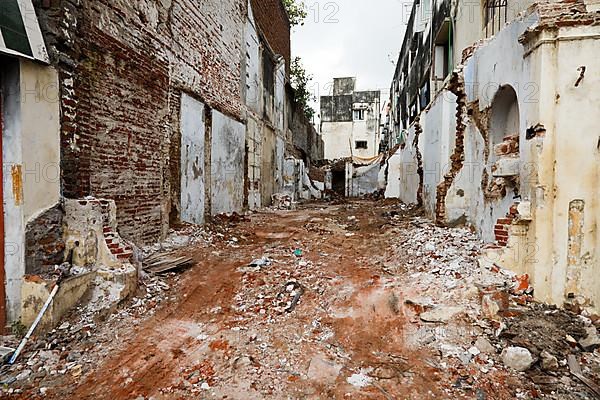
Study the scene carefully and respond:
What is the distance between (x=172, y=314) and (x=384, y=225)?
6.04m

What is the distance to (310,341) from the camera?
375 centimetres

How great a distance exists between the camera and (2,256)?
3.76m

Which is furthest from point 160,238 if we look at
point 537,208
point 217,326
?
point 537,208

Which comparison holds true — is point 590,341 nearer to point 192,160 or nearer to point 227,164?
point 192,160

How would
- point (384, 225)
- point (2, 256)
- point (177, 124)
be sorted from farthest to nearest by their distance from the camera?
point (384, 225) < point (177, 124) < point (2, 256)

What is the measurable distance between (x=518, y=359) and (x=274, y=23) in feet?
52.9

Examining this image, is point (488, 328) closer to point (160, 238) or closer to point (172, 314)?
point (172, 314)

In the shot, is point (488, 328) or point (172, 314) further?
point (172, 314)

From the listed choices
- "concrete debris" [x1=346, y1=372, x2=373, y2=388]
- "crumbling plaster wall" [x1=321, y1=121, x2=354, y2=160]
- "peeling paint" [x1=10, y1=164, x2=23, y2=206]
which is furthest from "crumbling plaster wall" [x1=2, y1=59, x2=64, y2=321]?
"crumbling plaster wall" [x1=321, y1=121, x2=354, y2=160]

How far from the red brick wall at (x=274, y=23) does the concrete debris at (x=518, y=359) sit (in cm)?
1248

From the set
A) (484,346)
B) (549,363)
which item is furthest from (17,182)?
(549,363)

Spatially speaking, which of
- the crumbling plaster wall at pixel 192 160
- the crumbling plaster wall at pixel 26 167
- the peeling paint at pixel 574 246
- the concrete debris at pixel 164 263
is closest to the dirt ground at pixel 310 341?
the concrete debris at pixel 164 263

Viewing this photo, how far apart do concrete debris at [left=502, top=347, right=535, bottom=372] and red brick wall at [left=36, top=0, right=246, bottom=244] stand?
4.58 m

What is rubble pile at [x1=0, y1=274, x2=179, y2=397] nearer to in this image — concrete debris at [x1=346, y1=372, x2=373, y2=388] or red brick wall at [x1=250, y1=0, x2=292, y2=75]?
concrete debris at [x1=346, y1=372, x2=373, y2=388]
